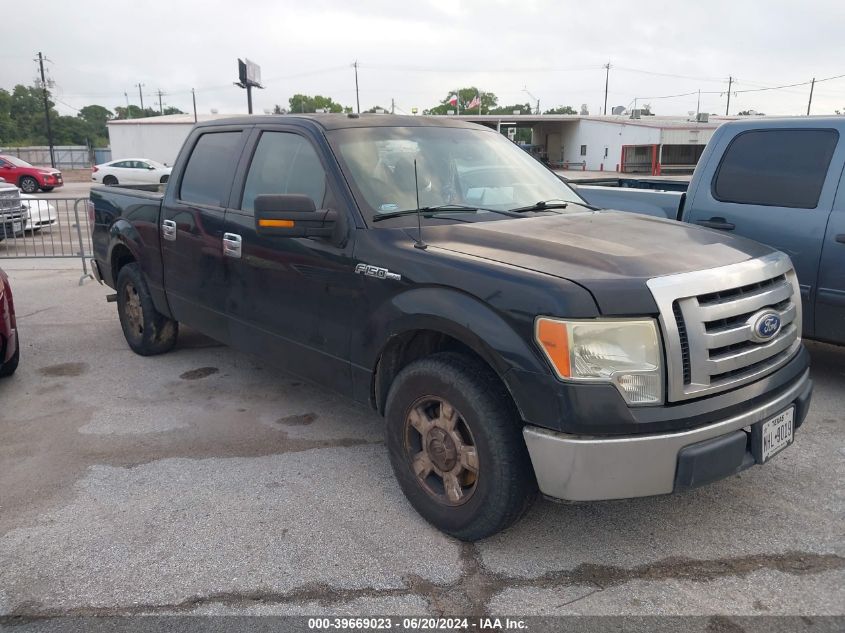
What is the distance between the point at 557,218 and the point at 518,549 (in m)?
1.70

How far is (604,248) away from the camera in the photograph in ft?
9.87

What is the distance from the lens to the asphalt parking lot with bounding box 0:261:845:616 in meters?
2.74

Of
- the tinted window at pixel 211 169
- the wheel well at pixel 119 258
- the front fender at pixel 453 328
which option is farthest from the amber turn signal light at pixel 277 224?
the wheel well at pixel 119 258

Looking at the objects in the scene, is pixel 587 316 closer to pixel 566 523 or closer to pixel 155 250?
pixel 566 523

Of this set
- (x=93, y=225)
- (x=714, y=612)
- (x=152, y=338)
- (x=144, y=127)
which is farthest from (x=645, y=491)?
(x=144, y=127)

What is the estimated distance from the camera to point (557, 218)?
12.0 ft

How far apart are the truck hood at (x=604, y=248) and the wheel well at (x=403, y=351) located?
1.39 ft

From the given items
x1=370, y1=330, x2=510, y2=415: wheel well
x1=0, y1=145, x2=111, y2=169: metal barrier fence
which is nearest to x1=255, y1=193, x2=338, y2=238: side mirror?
x1=370, y1=330, x2=510, y2=415: wheel well

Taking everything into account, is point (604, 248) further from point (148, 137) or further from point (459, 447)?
point (148, 137)

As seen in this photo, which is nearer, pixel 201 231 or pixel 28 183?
pixel 201 231

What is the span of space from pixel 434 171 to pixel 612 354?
5.74 ft

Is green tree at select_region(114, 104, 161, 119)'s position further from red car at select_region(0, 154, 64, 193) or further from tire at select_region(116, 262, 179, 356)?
tire at select_region(116, 262, 179, 356)

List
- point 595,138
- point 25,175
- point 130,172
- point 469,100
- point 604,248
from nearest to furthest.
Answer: point 604,248 → point 25,175 → point 130,172 → point 595,138 → point 469,100

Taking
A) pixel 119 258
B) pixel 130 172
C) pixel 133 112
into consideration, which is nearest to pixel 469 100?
pixel 133 112
